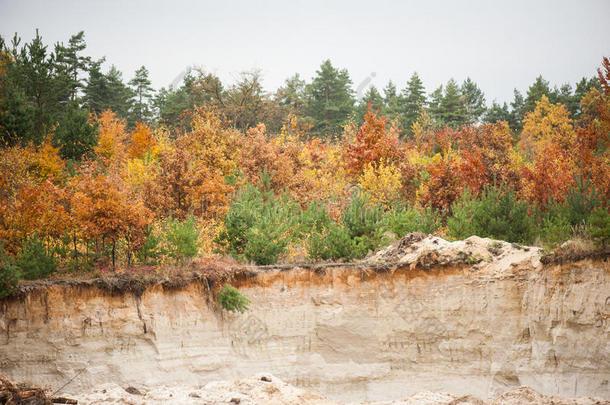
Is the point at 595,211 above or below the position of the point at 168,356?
above

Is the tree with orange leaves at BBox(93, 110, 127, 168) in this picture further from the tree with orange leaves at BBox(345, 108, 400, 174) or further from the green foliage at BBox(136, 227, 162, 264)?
the tree with orange leaves at BBox(345, 108, 400, 174)

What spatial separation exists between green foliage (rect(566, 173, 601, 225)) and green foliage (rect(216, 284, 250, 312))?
434 inches

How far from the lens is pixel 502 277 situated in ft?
51.5

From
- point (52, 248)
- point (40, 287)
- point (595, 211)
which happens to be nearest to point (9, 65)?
point (52, 248)

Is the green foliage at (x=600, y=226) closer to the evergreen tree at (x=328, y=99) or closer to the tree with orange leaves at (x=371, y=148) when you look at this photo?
the tree with orange leaves at (x=371, y=148)

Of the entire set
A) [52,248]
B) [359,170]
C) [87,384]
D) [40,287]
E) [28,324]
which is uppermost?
[359,170]

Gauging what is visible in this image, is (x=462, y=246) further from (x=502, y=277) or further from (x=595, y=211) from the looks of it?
(x=595, y=211)

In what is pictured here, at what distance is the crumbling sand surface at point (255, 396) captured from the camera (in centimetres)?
1249

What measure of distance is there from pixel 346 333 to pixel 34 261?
10.1m

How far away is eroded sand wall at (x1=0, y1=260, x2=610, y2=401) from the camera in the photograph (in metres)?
14.5

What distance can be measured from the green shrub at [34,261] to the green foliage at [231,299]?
5.45 m

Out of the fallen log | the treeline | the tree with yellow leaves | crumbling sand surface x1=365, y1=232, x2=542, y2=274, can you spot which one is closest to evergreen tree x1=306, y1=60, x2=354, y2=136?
the treeline

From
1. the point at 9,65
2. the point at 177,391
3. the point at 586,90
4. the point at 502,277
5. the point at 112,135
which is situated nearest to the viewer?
the point at 177,391

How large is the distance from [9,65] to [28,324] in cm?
1795
